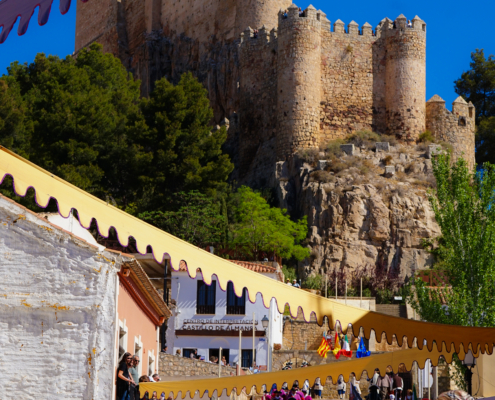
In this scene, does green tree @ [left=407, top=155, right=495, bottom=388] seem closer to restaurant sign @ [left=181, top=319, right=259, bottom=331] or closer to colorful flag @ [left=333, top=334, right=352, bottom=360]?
colorful flag @ [left=333, top=334, right=352, bottom=360]

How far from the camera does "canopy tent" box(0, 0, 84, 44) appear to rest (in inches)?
230

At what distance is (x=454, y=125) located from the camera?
147ft

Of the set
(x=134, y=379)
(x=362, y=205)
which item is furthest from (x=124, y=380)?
(x=362, y=205)

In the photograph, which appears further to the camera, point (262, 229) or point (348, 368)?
point (262, 229)

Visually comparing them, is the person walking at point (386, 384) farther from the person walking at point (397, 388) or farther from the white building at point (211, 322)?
the white building at point (211, 322)

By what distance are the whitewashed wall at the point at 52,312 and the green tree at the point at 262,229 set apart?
26.8m

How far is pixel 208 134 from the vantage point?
42.0m

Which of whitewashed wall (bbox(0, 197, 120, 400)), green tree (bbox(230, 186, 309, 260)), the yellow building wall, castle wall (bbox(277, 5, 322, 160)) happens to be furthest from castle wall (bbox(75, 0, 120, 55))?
whitewashed wall (bbox(0, 197, 120, 400))

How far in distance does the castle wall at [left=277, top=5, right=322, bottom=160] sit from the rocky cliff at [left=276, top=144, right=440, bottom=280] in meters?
1.21

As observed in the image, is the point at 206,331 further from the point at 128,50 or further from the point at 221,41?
the point at 128,50

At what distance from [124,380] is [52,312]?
1.27 meters

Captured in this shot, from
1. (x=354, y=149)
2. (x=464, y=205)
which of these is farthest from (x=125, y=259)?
(x=354, y=149)

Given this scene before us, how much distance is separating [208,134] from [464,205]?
774 inches

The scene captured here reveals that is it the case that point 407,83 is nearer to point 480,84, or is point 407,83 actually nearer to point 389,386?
point 480,84
